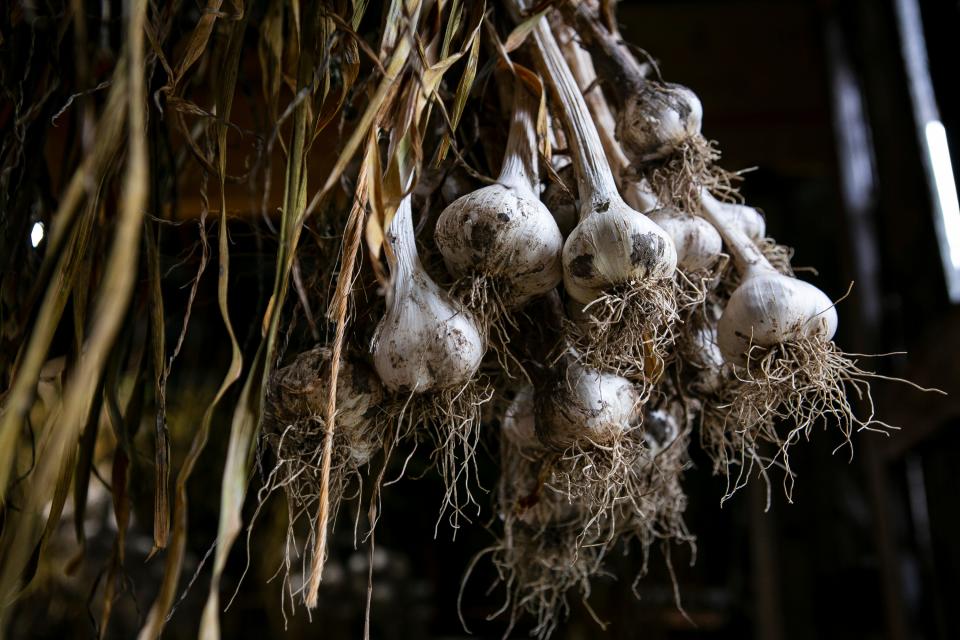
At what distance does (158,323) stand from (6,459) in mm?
171

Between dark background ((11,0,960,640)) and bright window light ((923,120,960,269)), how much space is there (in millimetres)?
46

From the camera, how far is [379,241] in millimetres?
461

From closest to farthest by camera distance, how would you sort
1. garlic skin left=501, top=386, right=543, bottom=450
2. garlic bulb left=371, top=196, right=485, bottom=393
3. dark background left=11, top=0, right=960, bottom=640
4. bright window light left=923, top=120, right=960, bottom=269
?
garlic bulb left=371, top=196, right=485, bottom=393 → garlic skin left=501, top=386, right=543, bottom=450 → bright window light left=923, top=120, right=960, bottom=269 → dark background left=11, top=0, right=960, bottom=640

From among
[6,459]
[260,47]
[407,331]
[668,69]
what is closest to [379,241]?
[407,331]

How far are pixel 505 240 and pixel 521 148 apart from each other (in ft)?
0.35

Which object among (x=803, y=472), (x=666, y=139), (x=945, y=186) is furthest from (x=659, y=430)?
(x=803, y=472)

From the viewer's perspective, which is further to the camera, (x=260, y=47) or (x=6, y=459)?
(x=260, y=47)

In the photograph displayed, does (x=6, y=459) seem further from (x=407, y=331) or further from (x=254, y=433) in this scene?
(x=407, y=331)

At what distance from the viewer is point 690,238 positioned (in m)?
0.58

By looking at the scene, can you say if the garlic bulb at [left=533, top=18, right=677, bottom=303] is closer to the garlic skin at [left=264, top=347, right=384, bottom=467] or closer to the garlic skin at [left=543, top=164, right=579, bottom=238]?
the garlic skin at [left=543, top=164, right=579, bottom=238]

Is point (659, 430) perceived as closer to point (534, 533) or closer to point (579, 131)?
point (534, 533)

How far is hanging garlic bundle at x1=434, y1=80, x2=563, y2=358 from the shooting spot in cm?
51

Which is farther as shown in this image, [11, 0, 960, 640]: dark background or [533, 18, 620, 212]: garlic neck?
[11, 0, 960, 640]: dark background

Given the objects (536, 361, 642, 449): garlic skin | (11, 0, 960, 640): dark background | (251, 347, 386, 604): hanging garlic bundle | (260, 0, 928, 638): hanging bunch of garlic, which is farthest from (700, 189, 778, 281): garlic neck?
(11, 0, 960, 640): dark background
